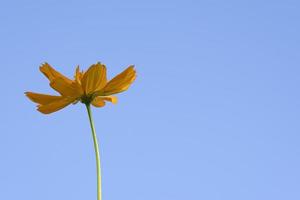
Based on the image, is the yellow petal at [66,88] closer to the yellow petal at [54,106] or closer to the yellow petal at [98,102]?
the yellow petal at [54,106]

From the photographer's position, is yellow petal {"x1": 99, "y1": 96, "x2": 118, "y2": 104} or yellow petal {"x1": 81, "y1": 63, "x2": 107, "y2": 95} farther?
yellow petal {"x1": 99, "y1": 96, "x2": 118, "y2": 104}

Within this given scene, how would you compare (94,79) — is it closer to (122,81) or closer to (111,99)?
(122,81)

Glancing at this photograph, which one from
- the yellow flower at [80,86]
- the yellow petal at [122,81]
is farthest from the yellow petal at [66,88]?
the yellow petal at [122,81]

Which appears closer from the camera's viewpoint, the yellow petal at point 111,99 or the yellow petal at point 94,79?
the yellow petal at point 94,79

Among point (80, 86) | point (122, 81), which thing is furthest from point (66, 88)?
point (122, 81)

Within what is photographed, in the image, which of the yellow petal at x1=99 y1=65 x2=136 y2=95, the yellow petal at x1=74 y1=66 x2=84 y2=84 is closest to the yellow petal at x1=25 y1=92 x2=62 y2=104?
the yellow petal at x1=74 y1=66 x2=84 y2=84

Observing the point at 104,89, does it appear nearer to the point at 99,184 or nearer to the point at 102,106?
the point at 102,106

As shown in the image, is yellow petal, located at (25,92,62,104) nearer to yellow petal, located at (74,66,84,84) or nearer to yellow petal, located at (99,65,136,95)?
yellow petal, located at (74,66,84,84)
